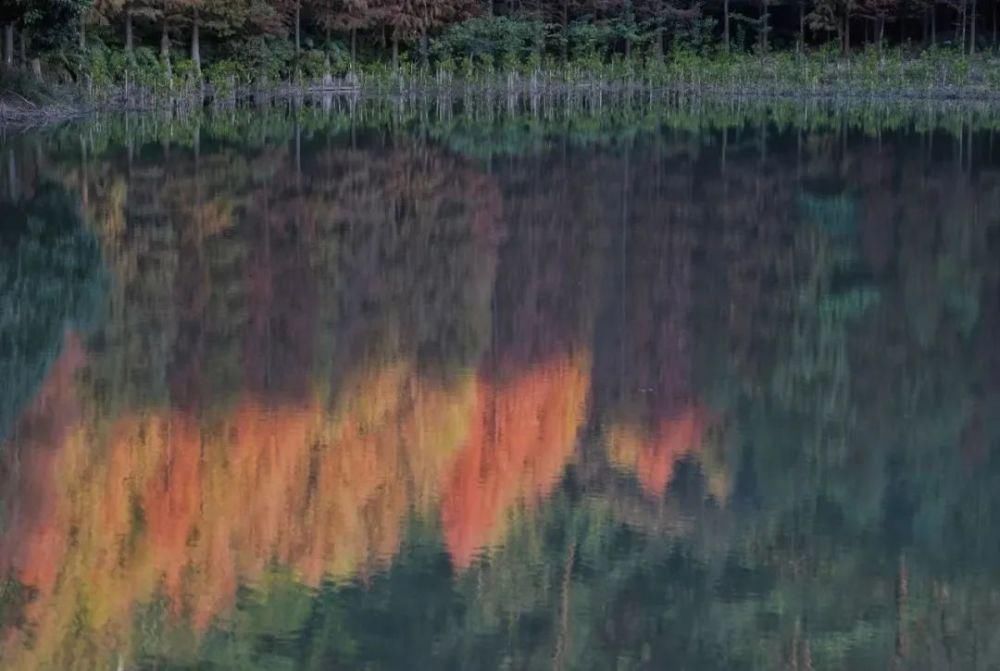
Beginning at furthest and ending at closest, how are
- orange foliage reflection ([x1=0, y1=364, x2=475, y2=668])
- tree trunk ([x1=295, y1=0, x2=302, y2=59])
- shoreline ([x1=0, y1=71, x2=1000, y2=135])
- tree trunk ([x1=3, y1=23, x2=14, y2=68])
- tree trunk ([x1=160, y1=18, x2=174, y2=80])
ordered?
1. tree trunk ([x1=295, y1=0, x2=302, y2=59])
2. tree trunk ([x1=160, y1=18, x2=174, y2=80])
3. shoreline ([x1=0, y1=71, x2=1000, y2=135])
4. tree trunk ([x1=3, y1=23, x2=14, y2=68])
5. orange foliage reflection ([x1=0, y1=364, x2=475, y2=668])

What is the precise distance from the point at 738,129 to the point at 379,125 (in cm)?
677

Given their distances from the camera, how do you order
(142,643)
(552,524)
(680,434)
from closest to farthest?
1. (142,643)
2. (552,524)
3. (680,434)

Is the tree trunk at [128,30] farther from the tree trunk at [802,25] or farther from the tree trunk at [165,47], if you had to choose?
the tree trunk at [802,25]

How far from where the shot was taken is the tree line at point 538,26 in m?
36.8

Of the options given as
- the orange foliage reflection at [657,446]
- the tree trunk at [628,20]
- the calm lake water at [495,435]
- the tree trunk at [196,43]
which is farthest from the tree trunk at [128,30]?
the orange foliage reflection at [657,446]

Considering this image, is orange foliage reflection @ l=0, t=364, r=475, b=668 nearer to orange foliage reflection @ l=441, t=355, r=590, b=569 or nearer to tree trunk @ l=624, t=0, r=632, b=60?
orange foliage reflection @ l=441, t=355, r=590, b=569

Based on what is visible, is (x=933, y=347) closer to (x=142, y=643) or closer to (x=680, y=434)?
(x=680, y=434)

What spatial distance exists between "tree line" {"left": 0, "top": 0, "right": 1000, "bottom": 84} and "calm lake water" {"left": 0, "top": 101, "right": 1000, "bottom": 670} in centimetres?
2032

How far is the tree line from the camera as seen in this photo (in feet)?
121

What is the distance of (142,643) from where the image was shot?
5.58 meters

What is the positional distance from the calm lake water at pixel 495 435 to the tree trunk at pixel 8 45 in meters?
10.3

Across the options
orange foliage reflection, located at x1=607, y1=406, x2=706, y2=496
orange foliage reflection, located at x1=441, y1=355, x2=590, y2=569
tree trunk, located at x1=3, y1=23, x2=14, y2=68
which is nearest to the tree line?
tree trunk, located at x1=3, y1=23, x2=14, y2=68

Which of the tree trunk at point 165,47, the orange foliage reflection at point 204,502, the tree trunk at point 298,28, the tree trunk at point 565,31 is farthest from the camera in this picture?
the tree trunk at point 565,31

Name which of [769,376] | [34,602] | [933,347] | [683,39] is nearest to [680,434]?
[769,376]
